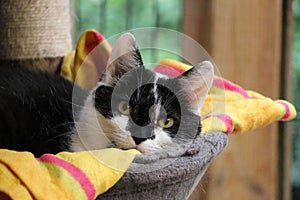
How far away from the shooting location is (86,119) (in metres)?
1.03

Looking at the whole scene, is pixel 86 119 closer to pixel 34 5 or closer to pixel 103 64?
pixel 103 64

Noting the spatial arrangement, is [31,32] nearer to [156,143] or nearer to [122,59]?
[122,59]

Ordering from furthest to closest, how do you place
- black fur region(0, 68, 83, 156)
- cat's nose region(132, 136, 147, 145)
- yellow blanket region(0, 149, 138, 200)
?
black fur region(0, 68, 83, 156) → cat's nose region(132, 136, 147, 145) → yellow blanket region(0, 149, 138, 200)

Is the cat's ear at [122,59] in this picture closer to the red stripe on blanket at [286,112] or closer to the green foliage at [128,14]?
the red stripe on blanket at [286,112]

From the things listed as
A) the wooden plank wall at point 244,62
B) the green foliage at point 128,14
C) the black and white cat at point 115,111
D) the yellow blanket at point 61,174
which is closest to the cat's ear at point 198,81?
the black and white cat at point 115,111

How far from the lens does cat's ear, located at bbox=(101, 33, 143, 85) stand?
95 cm

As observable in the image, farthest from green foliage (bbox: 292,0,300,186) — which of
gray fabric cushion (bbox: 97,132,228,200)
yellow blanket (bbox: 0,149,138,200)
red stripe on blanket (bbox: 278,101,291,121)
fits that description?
yellow blanket (bbox: 0,149,138,200)

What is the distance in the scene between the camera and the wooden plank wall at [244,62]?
1504mm

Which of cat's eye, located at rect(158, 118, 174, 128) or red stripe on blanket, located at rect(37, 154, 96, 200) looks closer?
red stripe on blanket, located at rect(37, 154, 96, 200)

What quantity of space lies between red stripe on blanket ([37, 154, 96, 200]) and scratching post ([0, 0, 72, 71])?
686 mm

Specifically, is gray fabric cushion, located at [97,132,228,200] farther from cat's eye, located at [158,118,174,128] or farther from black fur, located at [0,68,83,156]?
black fur, located at [0,68,83,156]

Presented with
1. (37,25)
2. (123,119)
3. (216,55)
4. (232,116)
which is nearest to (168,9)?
(216,55)

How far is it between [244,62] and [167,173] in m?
0.73

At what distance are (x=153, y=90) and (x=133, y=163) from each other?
0.18 metres
